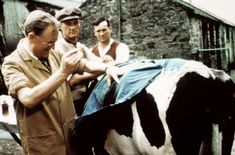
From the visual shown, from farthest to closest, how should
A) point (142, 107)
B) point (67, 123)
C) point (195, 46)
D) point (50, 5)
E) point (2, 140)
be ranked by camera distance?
point (50, 5) < point (195, 46) < point (2, 140) < point (67, 123) < point (142, 107)

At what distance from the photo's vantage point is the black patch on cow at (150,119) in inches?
108

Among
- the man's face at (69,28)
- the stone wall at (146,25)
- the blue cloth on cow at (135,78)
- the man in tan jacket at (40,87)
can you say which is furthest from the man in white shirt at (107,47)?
the stone wall at (146,25)

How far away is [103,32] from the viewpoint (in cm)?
589

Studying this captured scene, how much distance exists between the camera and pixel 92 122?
323 cm

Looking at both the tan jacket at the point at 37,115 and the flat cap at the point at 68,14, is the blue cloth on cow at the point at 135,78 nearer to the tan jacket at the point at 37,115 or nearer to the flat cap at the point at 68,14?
the tan jacket at the point at 37,115

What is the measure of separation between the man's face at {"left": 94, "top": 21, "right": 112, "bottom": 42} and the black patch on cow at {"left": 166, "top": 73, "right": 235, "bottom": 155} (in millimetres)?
3088

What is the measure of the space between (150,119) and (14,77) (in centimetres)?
102

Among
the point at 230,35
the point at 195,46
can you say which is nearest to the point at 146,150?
the point at 195,46

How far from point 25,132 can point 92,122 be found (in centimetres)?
58

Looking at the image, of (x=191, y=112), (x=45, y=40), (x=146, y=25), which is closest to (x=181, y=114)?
(x=191, y=112)

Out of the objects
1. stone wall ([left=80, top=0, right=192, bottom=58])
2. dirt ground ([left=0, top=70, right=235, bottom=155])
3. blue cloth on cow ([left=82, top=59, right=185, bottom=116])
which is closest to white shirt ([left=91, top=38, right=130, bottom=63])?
blue cloth on cow ([left=82, top=59, right=185, bottom=116])

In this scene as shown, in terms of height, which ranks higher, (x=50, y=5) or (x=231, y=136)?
(x=50, y=5)

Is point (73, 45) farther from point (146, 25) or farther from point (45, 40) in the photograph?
point (146, 25)

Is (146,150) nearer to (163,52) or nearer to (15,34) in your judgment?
(163,52)
